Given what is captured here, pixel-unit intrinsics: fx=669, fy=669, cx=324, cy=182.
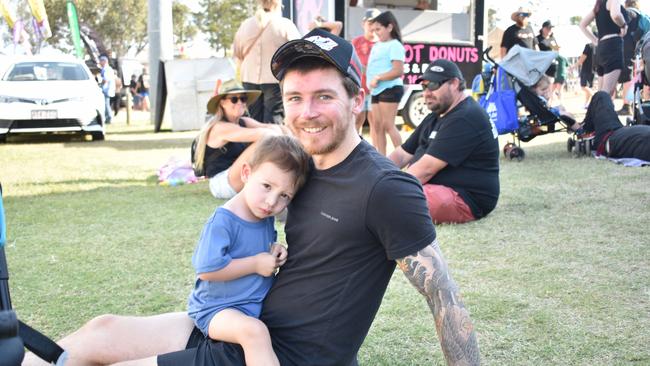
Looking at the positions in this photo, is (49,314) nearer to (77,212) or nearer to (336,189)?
(336,189)

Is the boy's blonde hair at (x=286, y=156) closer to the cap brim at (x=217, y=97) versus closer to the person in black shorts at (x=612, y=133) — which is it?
the cap brim at (x=217, y=97)

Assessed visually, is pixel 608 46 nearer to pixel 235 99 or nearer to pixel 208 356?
pixel 235 99

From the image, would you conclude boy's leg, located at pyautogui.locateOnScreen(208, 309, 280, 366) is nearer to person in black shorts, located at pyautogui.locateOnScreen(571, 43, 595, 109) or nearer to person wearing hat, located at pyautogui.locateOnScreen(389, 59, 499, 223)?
person wearing hat, located at pyautogui.locateOnScreen(389, 59, 499, 223)

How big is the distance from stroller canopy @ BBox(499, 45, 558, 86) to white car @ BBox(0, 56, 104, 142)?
7599mm

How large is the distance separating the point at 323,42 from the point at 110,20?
4778 cm

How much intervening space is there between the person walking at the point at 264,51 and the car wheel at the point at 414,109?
4909 millimetres

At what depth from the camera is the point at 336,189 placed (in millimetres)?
1997

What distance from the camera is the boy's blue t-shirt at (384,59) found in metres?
7.80

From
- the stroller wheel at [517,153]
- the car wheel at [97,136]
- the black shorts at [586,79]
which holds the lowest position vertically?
the car wheel at [97,136]

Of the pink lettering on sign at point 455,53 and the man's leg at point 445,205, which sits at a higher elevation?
the pink lettering on sign at point 455,53

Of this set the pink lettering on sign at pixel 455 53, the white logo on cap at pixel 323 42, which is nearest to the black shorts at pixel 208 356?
the white logo on cap at pixel 323 42

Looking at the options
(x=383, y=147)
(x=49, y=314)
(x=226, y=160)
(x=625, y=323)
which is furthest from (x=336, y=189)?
(x=383, y=147)

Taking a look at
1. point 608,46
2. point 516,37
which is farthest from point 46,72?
point 608,46

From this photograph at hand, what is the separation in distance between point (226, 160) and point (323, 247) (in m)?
4.46
